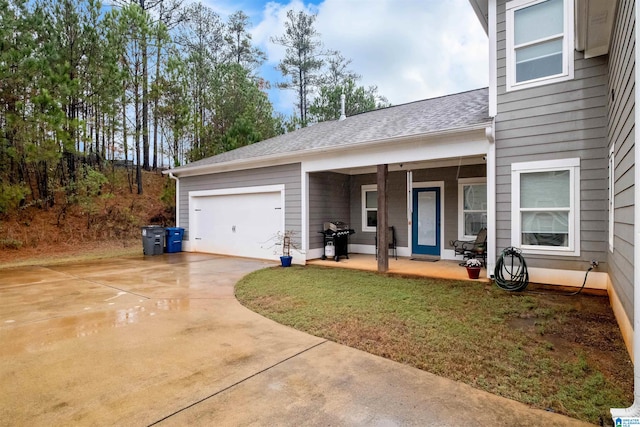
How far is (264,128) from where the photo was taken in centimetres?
1653

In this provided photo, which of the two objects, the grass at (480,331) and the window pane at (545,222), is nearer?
the grass at (480,331)

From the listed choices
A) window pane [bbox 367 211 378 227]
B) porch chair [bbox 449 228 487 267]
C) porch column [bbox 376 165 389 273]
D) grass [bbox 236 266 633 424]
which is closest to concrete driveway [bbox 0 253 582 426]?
grass [bbox 236 266 633 424]

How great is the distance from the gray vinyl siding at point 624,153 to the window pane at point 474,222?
12.8 feet

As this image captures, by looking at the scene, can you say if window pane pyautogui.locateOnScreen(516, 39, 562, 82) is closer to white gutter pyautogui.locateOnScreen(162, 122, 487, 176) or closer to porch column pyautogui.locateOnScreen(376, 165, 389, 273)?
white gutter pyautogui.locateOnScreen(162, 122, 487, 176)

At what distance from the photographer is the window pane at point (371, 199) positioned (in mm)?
9758

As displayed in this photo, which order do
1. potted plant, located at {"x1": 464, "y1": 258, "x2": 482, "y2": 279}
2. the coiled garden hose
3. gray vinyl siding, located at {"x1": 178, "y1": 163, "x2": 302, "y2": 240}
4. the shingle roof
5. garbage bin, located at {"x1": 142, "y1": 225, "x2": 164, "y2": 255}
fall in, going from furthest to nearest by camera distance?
garbage bin, located at {"x1": 142, "y1": 225, "x2": 164, "y2": 255} → gray vinyl siding, located at {"x1": 178, "y1": 163, "x2": 302, "y2": 240} → the shingle roof → potted plant, located at {"x1": 464, "y1": 258, "x2": 482, "y2": 279} → the coiled garden hose

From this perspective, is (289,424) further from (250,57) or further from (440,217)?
(250,57)

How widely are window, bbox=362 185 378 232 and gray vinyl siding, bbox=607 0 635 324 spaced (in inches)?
235

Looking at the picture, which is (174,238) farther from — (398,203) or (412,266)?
(412,266)

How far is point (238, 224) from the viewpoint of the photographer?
9867mm

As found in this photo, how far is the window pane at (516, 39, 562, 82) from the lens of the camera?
5332 millimetres

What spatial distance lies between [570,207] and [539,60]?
93.2 inches

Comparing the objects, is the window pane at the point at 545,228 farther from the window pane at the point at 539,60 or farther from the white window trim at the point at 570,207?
the window pane at the point at 539,60

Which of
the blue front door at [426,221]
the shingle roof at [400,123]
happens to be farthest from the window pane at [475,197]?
the shingle roof at [400,123]
